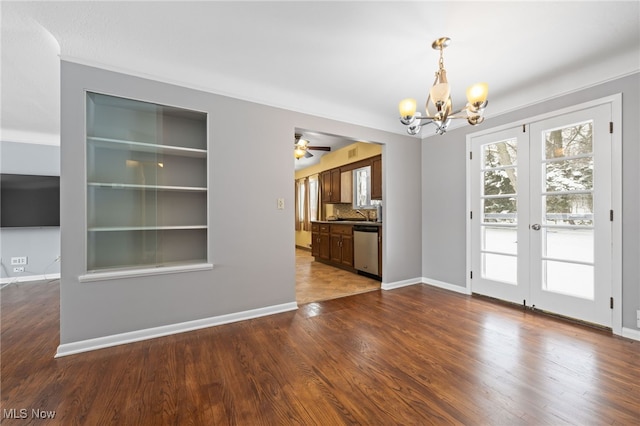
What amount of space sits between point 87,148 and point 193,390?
2.19 m

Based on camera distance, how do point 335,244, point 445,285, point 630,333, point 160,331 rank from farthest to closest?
point 335,244
point 445,285
point 160,331
point 630,333

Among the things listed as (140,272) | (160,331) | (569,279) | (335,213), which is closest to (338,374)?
(160,331)

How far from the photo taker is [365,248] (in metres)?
4.67

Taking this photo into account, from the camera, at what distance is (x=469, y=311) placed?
304 centimetres

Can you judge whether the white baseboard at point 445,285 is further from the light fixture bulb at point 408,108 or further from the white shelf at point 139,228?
the white shelf at point 139,228

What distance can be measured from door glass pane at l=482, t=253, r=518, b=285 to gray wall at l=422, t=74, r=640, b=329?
0.28 meters

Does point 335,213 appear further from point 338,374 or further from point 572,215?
point 338,374

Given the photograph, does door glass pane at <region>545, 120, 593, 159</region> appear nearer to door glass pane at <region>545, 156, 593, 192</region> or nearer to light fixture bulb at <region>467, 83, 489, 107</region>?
door glass pane at <region>545, 156, 593, 192</region>

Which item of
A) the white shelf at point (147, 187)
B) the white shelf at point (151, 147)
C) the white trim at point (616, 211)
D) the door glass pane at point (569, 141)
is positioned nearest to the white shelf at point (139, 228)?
the white shelf at point (147, 187)

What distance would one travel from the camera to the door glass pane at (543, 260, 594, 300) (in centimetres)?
264

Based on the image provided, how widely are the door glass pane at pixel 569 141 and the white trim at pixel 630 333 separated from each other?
1732 millimetres

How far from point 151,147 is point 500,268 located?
172 inches

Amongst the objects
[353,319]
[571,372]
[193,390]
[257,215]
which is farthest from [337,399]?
[257,215]

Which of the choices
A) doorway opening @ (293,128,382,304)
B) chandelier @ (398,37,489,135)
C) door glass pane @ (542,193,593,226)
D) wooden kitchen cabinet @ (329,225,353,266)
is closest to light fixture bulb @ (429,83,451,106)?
chandelier @ (398,37,489,135)
